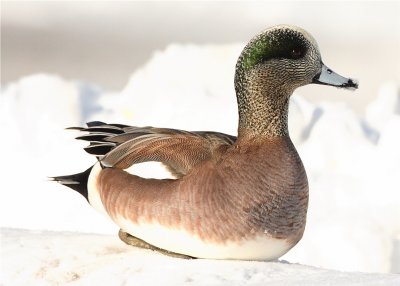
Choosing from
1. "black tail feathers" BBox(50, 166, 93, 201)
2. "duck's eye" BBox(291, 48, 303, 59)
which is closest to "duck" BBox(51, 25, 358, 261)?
"duck's eye" BBox(291, 48, 303, 59)

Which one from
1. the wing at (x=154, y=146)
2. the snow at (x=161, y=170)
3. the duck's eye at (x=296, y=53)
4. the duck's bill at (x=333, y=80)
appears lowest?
the snow at (x=161, y=170)

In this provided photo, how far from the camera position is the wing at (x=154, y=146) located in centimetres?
427

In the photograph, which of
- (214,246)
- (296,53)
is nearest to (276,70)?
(296,53)

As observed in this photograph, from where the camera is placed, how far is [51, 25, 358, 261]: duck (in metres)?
4.09

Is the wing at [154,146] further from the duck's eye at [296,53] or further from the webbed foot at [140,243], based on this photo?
the duck's eye at [296,53]

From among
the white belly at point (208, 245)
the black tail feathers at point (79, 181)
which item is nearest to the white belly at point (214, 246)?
the white belly at point (208, 245)

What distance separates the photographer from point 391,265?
5.77 m

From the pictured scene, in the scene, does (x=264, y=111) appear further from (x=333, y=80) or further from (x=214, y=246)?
(x=214, y=246)

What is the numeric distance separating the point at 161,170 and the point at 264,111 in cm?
46

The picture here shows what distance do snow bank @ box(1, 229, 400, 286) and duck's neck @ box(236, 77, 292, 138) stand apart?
0.52m

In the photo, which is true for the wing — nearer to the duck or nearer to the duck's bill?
the duck

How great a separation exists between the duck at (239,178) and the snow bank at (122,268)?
0.09 meters

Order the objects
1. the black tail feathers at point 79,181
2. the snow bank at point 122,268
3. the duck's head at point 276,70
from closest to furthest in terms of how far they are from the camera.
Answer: the snow bank at point 122,268 → the duck's head at point 276,70 → the black tail feathers at point 79,181

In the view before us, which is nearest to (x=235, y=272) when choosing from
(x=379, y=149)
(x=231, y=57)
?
(x=379, y=149)
